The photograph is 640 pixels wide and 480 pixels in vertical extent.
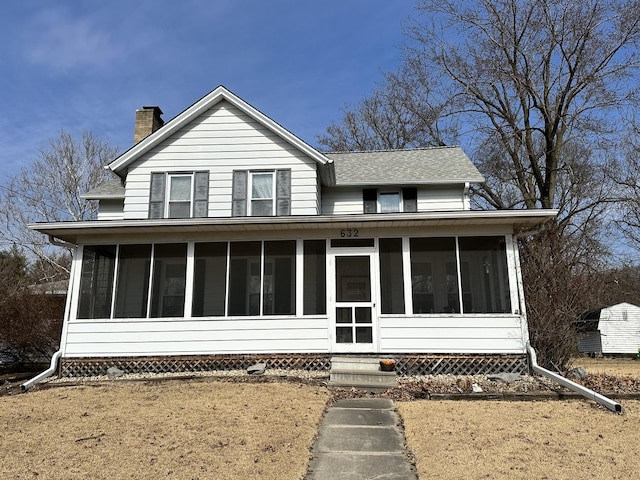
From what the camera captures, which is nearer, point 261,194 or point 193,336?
point 193,336

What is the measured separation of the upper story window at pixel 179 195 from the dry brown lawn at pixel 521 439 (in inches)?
318

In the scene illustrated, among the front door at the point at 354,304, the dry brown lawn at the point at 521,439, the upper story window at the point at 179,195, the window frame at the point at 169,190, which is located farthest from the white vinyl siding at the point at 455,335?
the window frame at the point at 169,190

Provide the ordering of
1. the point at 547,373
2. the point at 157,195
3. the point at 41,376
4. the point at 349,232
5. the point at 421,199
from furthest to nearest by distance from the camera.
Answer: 1. the point at 421,199
2. the point at 157,195
3. the point at 349,232
4. the point at 41,376
5. the point at 547,373

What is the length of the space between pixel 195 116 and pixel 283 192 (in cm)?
349

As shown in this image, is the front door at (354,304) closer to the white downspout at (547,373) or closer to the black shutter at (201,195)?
the white downspout at (547,373)

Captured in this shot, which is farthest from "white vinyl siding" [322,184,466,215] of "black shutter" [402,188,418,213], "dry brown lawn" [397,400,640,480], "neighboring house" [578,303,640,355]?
"neighboring house" [578,303,640,355]

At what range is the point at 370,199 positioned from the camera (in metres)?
14.4

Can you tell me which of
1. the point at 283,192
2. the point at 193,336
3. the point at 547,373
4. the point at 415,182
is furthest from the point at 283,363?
the point at 415,182

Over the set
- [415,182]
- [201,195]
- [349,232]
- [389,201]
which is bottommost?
[349,232]

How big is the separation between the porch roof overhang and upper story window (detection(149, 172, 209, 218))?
2.12 metres

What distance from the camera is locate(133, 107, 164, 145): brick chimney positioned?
1602 cm

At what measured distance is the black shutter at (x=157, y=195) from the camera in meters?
12.7

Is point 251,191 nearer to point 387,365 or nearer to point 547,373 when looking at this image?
point 387,365

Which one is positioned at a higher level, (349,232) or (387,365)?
(349,232)
